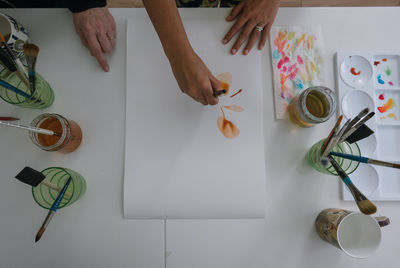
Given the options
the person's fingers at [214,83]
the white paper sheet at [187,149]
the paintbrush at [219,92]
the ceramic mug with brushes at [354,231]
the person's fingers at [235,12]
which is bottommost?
the ceramic mug with brushes at [354,231]

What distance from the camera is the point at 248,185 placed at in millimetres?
567

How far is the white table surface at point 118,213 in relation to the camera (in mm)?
557

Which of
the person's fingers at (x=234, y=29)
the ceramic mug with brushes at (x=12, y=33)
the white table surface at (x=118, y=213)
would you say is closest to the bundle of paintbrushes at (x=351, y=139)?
the white table surface at (x=118, y=213)

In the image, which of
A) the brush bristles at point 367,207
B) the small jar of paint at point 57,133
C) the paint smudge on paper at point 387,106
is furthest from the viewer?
the paint smudge on paper at point 387,106

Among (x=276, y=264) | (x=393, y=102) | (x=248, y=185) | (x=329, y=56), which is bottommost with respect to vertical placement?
(x=276, y=264)

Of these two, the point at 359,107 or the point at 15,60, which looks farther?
the point at 359,107

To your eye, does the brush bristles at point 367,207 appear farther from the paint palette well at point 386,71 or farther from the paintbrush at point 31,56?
the paintbrush at point 31,56

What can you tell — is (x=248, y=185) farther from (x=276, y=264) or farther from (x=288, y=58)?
(x=288, y=58)

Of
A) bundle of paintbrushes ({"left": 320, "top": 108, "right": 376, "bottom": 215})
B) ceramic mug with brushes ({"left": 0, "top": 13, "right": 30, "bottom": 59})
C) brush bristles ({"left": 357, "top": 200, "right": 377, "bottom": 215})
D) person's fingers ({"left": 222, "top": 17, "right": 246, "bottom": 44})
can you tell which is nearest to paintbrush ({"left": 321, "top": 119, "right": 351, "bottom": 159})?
bundle of paintbrushes ({"left": 320, "top": 108, "right": 376, "bottom": 215})

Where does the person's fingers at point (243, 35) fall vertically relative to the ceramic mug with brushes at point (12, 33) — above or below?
below

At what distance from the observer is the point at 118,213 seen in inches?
22.4

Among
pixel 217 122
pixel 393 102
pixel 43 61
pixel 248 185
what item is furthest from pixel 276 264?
pixel 43 61

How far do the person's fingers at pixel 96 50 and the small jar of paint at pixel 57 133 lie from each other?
17cm

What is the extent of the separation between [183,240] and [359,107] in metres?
0.55
